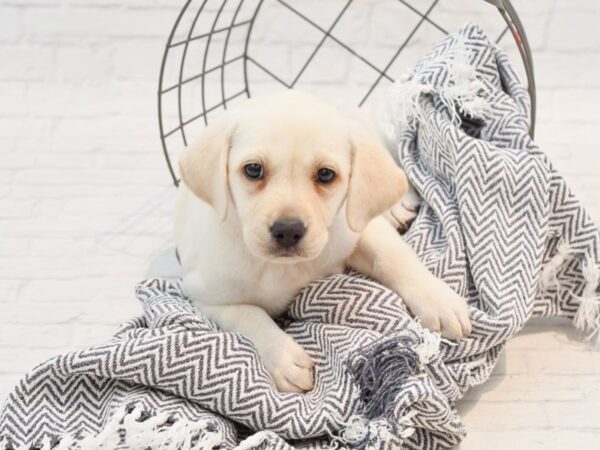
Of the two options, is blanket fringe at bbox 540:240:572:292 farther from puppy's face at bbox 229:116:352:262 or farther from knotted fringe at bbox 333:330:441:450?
puppy's face at bbox 229:116:352:262

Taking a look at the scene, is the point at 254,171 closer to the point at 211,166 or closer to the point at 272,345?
the point at 211,166

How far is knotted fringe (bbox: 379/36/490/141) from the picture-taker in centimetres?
222

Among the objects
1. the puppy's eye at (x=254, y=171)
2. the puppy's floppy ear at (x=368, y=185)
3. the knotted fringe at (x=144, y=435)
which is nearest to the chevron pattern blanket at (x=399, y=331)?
the knotted fringe at (x=144, y=435)

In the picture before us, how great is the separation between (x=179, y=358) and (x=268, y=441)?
0.23 meters

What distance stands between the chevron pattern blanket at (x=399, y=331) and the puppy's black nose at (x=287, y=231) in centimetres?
23

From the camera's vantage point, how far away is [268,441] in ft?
5.22

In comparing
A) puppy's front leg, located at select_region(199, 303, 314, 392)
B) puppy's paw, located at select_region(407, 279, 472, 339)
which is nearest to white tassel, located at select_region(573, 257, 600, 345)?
puppy's paw, located at select_region(407, 279, 472, 339)

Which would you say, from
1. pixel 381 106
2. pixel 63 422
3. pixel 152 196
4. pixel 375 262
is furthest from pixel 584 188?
pixel 63 422

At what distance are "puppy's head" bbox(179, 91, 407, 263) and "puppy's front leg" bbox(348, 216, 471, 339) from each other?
7.2 inches

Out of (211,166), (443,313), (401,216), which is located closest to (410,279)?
(443,313)

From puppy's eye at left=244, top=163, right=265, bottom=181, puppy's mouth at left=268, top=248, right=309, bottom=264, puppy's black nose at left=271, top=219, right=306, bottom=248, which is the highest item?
puppy's eye at left=244, top=163, right=265, bottom=181

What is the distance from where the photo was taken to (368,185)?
1751 mm

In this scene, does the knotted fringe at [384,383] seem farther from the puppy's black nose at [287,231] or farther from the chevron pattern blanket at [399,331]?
the puppy's black nose at [287,231]

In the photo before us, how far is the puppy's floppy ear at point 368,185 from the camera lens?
1749mm
